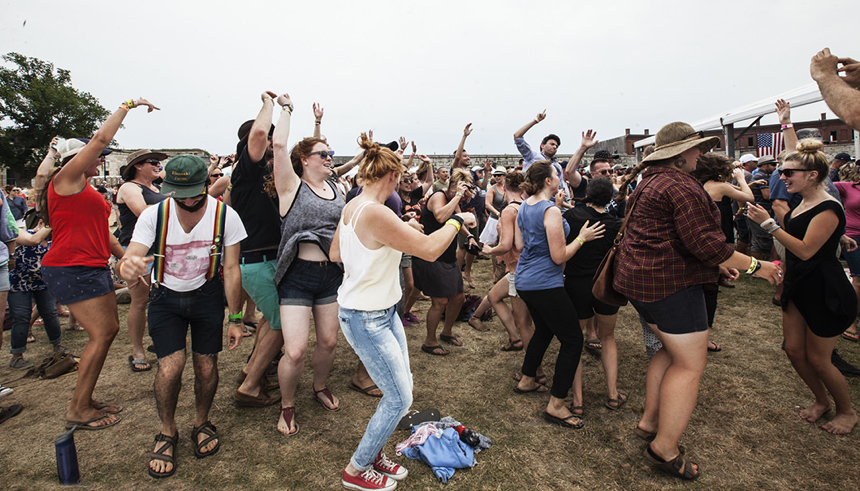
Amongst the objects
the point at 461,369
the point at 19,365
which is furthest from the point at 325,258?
the point at 19,365

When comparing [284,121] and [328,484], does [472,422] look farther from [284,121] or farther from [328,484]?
[284,121]

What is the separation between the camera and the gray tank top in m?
3.07

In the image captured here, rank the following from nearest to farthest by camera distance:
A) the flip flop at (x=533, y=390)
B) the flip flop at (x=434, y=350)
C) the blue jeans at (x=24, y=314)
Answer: the flip flop at (x=533, y=390) → the blue jeans at (x=24, y=314) → the flip flop at (x=434, y=350)

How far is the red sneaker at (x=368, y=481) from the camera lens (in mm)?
2598

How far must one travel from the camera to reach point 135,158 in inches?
162

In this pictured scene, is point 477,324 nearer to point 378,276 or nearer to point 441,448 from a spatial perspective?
point 441,448

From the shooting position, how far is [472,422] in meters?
3.46

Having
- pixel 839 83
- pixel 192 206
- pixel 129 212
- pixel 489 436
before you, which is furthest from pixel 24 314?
pixel 839 83

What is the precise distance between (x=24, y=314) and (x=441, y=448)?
5.00 metres

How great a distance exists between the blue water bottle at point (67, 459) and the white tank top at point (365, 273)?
1949 mm

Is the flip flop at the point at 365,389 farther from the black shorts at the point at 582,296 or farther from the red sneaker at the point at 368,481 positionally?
the black shorts at the point at 582,296

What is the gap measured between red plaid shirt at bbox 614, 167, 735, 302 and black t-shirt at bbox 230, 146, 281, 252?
2.76 m

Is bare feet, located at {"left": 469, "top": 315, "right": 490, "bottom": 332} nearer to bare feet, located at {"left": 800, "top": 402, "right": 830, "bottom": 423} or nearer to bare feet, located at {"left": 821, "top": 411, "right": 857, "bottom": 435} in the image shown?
bare feet, located at {"left": 800, "top": 402, "right": 830, "bottom": 423}

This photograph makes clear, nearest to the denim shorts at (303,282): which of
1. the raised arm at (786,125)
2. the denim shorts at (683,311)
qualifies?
the denim shorts at (683,311)
